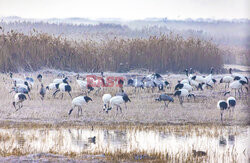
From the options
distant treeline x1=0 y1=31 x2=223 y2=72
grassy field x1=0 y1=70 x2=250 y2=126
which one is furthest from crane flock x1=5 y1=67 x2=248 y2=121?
distant treeline x1=0 y1=31 x2=223 y2=72

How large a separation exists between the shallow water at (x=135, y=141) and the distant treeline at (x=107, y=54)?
556cm

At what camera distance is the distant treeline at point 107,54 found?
1376 centimetres

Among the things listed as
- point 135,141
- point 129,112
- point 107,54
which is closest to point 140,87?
point 129,112

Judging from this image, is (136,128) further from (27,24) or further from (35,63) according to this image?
(27,24)

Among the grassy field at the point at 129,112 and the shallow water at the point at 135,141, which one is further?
the grassy field at the point at 129,112

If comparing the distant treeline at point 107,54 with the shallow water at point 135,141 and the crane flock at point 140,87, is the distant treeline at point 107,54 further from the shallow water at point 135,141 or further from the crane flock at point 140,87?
the shallow water at point 135,141

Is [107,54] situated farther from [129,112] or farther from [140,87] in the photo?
[129,112]

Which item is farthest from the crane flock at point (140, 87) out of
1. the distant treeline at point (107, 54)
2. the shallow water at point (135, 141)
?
the distant treeline at point (107, 54)

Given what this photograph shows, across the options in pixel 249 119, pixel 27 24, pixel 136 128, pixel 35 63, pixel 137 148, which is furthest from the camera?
pixel 27 24

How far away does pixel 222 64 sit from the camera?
14.3 m

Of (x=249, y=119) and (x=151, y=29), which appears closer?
(x=249, y=119)

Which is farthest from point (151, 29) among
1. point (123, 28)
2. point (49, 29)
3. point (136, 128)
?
point (136, 128)

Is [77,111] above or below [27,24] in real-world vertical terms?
below

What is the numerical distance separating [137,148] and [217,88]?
18.0 feet
